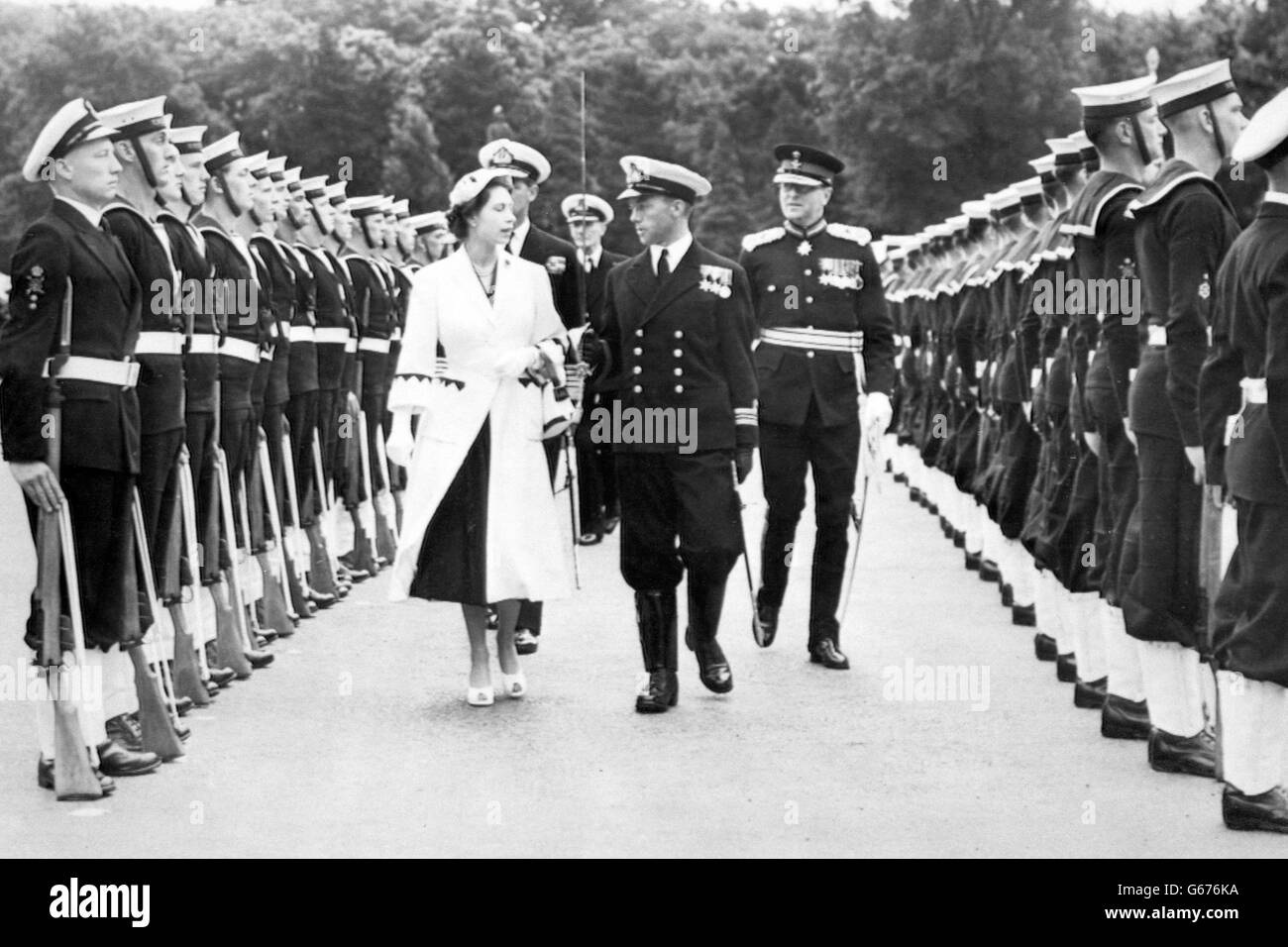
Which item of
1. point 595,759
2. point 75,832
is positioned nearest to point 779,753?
point 595,759

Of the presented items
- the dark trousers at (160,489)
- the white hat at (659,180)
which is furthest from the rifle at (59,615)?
the white hat at (659,180)

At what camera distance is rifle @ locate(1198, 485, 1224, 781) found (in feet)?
27.0

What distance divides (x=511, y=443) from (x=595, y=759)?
2037 mm

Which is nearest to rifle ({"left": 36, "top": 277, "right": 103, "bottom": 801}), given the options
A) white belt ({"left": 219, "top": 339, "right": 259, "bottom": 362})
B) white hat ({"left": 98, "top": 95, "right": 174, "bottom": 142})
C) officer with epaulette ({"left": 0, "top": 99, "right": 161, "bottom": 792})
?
officer with epaulette ({"left": 0, "top": 99, "right": 161, "bottom": 792})

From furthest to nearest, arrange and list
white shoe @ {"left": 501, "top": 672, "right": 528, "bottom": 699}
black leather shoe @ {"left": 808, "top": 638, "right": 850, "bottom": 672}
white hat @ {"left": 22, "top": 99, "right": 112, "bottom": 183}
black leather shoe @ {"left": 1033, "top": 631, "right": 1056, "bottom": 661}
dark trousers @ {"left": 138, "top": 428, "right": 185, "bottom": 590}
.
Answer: black leather shoe @ {"left": 1033, "top": 631, "right": 1056, "bottom": 661} → black leather shoe @ {"left": 808, "top": 638, "right": 850, "bottom": 672} → white shoe @ {"left": 501, "top": 672, "right": 528, "bottom": 699} → dark trousers @ {"left": 138, "top": 428, "right": 185, "bottom": 590} → white hat @ {"left": 22, "top": 99, "right": 112, "bottom": 183}

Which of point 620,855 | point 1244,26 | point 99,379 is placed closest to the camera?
point 620,855

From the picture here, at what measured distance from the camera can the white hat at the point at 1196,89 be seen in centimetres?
867

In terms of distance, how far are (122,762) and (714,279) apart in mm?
3443

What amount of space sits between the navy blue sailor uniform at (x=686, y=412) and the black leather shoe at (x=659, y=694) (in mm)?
386

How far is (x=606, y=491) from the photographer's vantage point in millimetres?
19062

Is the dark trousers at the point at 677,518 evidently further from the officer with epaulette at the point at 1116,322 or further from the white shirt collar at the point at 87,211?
the white shirt collar at the point at 87,211

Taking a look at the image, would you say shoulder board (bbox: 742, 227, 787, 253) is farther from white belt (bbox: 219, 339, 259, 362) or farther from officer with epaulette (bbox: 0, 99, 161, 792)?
officer with epaulette (bbox: 0, 99, 161, 792)

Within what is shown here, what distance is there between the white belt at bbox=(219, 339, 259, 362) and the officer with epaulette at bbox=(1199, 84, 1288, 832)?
559cm

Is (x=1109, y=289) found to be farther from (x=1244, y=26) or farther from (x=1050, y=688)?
(x=1244, y=26)
